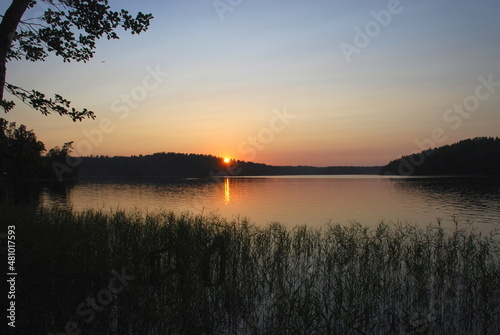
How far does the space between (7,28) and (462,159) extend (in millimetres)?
189055

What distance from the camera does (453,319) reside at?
9.56 meters

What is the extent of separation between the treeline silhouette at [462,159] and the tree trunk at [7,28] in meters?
164

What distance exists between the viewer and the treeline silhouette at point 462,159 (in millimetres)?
150375

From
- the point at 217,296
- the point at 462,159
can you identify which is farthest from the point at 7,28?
the point at 462,159

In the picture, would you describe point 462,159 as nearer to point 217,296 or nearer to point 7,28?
point 217,296

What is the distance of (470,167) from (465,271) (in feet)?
581

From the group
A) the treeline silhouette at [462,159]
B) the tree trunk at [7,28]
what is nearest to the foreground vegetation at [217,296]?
the tree trunk at [7,28]

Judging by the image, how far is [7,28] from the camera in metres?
7.14

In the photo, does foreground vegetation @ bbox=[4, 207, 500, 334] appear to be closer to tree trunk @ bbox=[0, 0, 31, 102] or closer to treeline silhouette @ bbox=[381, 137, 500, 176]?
tree trunk @ bbox=[0, 0, 31, 102]

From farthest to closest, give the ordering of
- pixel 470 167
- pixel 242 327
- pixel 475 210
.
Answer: pixel 470 167, pixel 475 210, pixel 242 327

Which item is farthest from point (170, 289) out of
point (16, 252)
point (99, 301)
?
point (16, 252)

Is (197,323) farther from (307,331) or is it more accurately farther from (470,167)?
(470,167)

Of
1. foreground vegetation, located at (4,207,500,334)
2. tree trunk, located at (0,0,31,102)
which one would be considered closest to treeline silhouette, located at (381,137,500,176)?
foreground vegetation, located at (4,207,500,334)

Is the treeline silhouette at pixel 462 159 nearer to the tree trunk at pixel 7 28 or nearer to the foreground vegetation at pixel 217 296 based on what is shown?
the foreground vegetation at pixel 217 296
